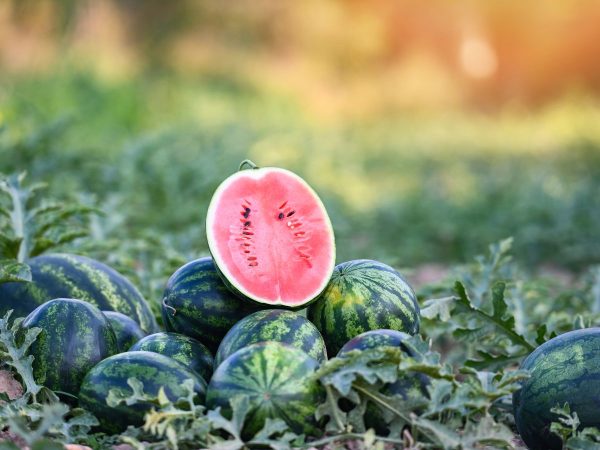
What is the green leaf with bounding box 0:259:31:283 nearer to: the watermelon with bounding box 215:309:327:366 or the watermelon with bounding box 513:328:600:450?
the watermelon with bounding box 215:309:327:366

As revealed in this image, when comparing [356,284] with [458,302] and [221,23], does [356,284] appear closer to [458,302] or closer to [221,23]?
[458,302]

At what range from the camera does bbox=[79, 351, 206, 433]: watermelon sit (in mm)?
2219

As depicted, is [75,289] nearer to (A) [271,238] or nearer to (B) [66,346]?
(B) [66,346]

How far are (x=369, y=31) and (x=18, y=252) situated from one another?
18.4m

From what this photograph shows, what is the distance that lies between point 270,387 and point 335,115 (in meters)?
15.3

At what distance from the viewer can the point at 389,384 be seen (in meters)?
2.21

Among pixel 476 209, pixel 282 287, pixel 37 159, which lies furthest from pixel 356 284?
pixel 476 209

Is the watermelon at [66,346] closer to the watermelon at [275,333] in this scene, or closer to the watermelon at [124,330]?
the watermelon at [124,330]

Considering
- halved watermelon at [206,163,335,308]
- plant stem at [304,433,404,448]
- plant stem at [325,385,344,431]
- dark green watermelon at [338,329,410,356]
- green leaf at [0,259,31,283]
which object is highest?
halved watermelon at [206,163,335,308]

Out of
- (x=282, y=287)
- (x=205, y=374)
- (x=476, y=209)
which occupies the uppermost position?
(x=282, y=287)

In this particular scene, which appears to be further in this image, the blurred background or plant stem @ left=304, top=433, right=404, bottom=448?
the blurred background

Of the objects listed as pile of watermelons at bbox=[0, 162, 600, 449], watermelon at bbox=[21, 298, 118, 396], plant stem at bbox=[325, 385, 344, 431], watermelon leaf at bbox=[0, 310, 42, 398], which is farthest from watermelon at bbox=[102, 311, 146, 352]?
plant stem at bbox=[325, 385, 344, 431]

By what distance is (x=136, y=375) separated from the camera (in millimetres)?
2244

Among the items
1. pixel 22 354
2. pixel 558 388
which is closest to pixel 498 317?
pixel 558 388
